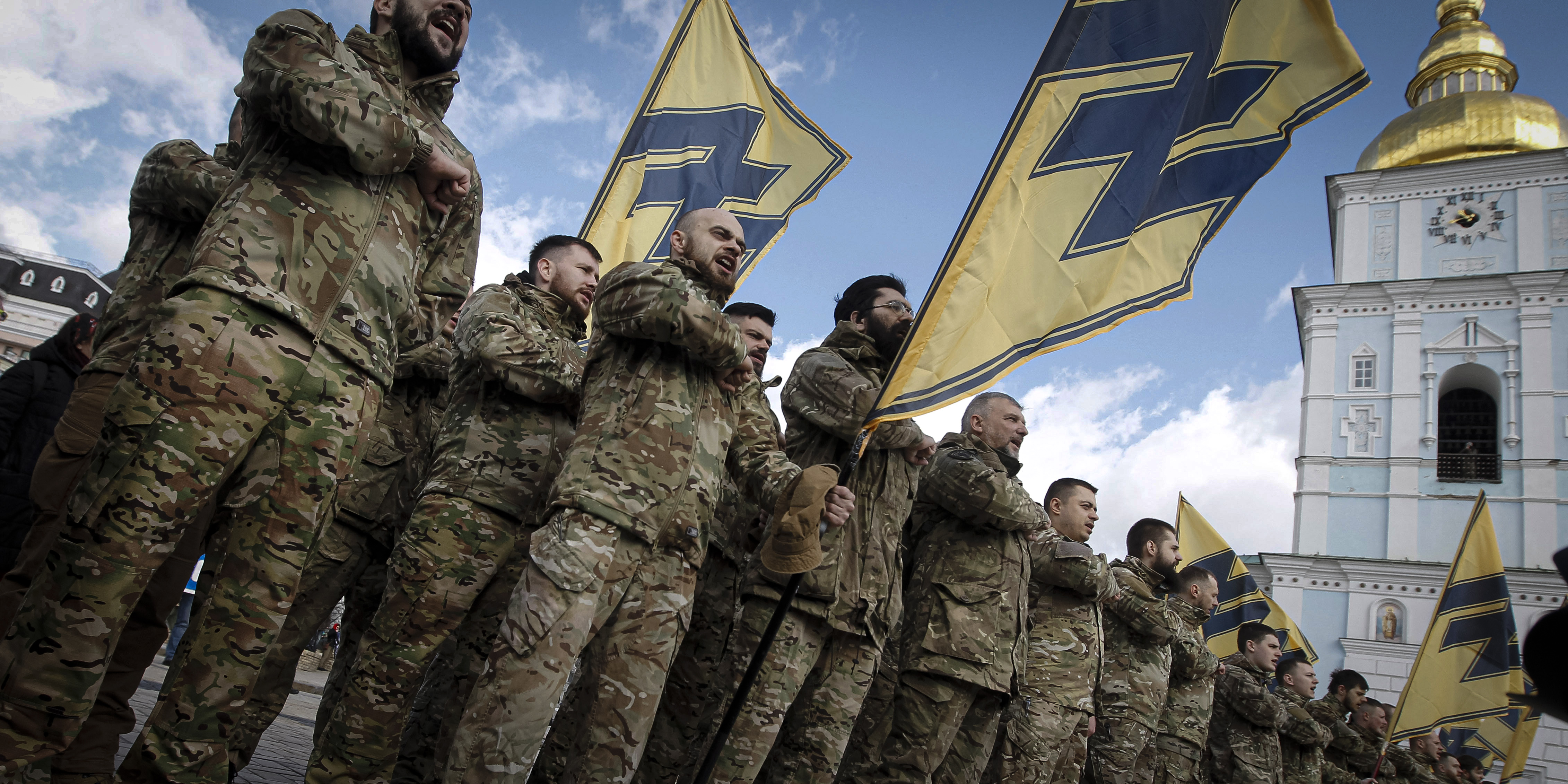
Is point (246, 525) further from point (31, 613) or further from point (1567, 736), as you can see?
point (1567, 736)

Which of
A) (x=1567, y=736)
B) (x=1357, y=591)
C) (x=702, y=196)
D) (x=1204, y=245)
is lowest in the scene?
(x=1204, y=245)

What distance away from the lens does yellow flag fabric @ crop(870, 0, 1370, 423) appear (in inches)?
150

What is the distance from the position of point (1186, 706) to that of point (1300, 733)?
2370 mm

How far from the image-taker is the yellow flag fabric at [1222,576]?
12.6m

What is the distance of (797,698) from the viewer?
3734 mm

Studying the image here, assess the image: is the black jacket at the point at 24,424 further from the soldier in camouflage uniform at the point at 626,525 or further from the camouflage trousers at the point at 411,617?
the soldier in camouflage uniform at the point at 626,525

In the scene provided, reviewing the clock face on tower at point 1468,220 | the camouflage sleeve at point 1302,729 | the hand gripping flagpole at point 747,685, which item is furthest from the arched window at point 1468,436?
the hand gripping flagpole at point 747,685

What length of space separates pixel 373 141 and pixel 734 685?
2.51 meters

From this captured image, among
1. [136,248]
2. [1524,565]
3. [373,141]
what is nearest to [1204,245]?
[373,141]

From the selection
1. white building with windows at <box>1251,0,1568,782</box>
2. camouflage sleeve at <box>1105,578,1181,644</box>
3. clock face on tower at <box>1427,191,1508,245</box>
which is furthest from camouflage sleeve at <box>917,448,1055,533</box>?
clock face on tower at <box>1427,191,1508,245</box>

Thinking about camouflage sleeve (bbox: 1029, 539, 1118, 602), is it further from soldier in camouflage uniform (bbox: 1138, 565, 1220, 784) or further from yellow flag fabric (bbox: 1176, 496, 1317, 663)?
yellow flag fabric (bbox: 1176, 496, 1317, 663)

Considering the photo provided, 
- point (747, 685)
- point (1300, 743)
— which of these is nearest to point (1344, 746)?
point (1300, 743)

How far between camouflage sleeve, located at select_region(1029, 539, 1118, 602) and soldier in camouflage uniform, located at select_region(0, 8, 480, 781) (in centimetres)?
396

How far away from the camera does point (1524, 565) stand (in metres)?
24.7
